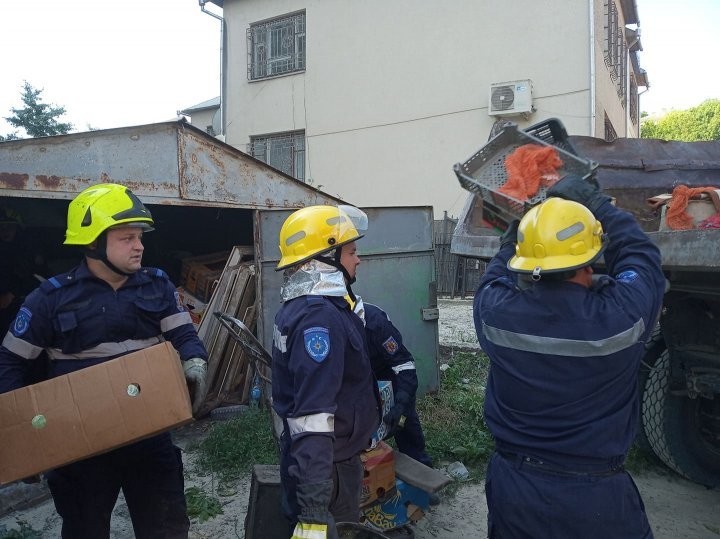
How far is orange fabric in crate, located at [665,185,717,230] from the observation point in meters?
2.46

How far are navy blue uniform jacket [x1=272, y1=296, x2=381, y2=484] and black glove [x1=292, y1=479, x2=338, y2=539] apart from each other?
0.03m

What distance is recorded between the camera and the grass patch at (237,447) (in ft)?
15.0

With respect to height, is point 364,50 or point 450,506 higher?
point 364,50

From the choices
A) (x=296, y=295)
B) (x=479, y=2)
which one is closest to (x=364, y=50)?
(x=479, y=2)

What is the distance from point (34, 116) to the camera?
790 inches

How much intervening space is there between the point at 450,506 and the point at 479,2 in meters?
10.8

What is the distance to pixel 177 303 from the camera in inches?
109

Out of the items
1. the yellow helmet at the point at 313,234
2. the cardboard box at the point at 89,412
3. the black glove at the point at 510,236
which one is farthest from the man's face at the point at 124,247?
the black glove at the point at 510,236

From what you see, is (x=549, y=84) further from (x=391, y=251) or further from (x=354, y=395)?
(x=354, y=395)

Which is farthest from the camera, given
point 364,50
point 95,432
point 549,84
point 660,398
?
point 364,50

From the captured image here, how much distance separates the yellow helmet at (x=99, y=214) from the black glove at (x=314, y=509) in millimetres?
1392

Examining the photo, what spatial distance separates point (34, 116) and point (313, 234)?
22.0 metres

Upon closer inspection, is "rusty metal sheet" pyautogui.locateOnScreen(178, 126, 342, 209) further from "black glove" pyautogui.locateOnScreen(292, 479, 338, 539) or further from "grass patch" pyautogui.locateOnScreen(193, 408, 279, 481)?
"black glove" pyautogui.locateOnScreen(292, 479, 338, 539)

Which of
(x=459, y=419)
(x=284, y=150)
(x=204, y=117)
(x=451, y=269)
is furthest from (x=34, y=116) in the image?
(x=459, y=419)
